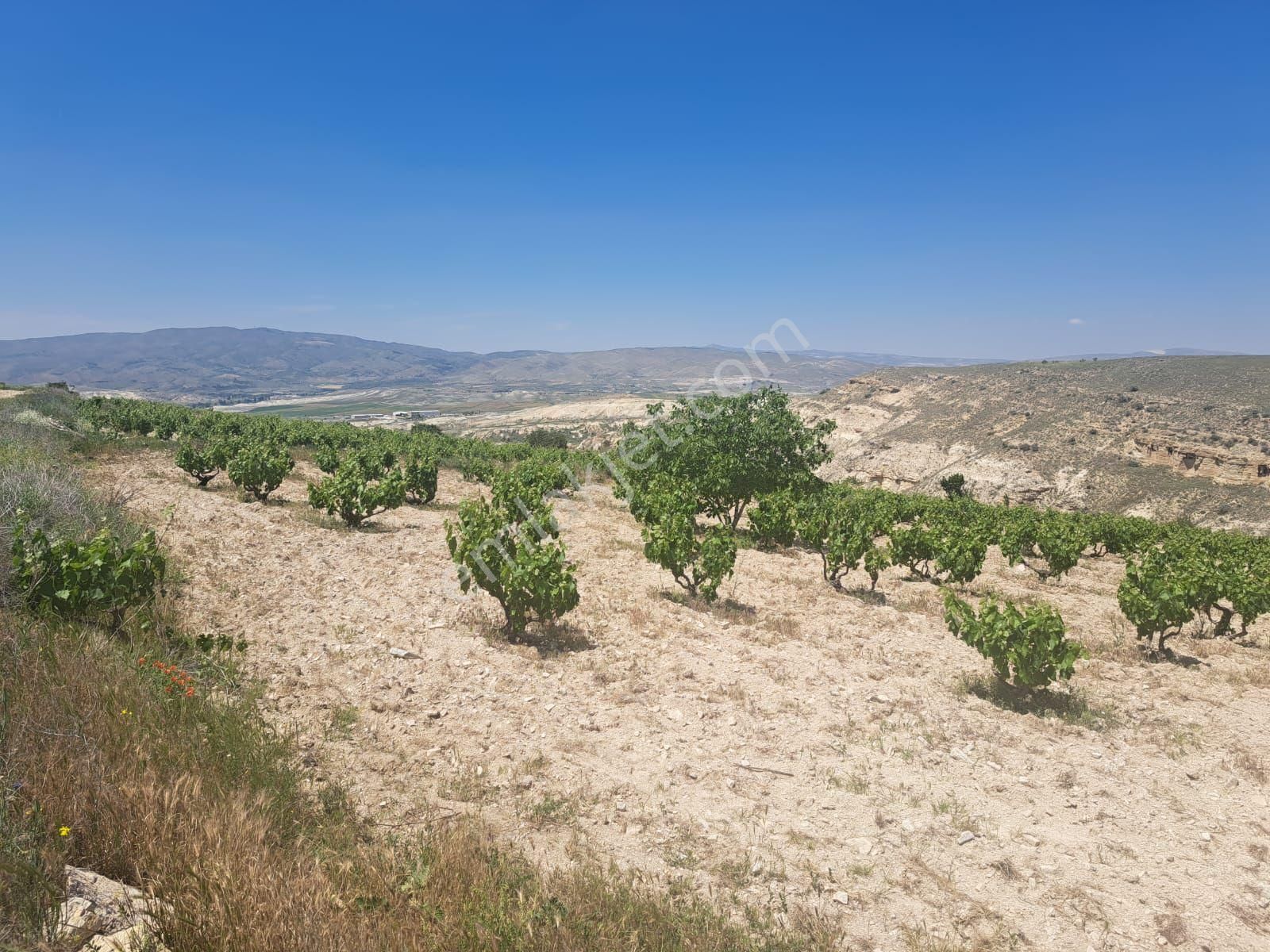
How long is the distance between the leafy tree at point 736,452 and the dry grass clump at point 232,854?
1477cm

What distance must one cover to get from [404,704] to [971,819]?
6.02m

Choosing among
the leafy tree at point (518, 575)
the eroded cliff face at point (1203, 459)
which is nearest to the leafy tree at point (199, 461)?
the leafy tree at point (518, 575)

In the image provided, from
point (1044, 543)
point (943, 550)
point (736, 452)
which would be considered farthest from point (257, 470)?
point (1044, 543)

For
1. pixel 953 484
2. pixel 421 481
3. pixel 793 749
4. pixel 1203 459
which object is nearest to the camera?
pixel 793 749

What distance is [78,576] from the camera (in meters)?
6.37

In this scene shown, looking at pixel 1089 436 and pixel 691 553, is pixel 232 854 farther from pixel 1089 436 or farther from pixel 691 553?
pixel 1089 436

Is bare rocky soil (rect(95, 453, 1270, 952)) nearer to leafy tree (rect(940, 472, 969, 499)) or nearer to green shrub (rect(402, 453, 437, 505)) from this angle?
green shrub (rect(402, 453, 437, 505))

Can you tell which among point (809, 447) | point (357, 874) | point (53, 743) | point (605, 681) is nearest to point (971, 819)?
point (605, 681)

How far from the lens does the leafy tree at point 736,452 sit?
20125 mm

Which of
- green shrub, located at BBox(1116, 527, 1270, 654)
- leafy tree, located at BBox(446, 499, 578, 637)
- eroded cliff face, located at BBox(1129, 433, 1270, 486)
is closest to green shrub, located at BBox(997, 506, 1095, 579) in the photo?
green shrub, located at BBox(1116, 527, 1270, 654)

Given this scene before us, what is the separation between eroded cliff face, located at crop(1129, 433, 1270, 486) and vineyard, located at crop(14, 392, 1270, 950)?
135 feet

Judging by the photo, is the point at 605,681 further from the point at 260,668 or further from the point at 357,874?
the point at 357,874

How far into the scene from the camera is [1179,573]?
12461mm

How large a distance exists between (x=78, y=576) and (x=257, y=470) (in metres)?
10.9
